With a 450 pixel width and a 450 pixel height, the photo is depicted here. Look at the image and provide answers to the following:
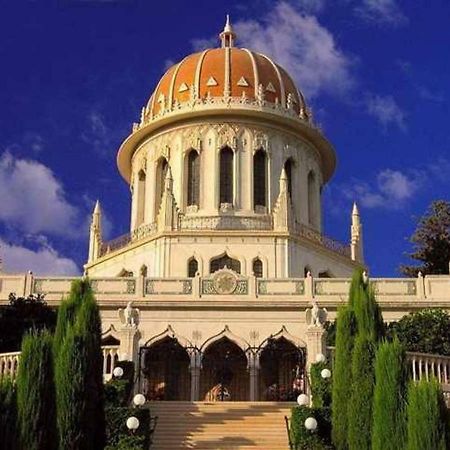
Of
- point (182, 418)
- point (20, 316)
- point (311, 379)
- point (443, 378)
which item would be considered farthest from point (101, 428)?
point (20, 316)

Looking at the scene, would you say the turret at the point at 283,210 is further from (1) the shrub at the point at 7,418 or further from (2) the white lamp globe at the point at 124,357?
(1) the shrub at the point at 7,418

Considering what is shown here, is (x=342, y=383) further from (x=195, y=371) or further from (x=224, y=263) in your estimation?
(x=224, y=263)

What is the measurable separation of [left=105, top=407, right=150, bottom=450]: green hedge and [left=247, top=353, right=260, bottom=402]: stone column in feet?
34.5

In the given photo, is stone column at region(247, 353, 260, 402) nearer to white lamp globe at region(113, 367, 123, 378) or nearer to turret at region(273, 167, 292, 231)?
white lamp globe at region(113, 367, 123, 378)

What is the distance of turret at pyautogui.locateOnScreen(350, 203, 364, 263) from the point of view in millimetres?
43312

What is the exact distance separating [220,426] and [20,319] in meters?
9.36

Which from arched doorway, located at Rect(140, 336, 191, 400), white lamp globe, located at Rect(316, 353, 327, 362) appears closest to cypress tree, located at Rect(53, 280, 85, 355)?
white lamp globe, located at Rect(316, 353, 327, 362)

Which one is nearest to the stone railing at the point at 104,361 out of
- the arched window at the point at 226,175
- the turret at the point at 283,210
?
the turret at the point at 283,210

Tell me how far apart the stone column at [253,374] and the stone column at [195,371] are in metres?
1.69

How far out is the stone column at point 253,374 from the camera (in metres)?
30.4

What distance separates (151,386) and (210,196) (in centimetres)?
1231

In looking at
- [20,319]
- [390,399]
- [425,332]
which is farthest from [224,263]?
[390,399]

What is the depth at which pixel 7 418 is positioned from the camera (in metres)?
13.7

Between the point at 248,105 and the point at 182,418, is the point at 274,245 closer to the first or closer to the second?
the point at 248,105
